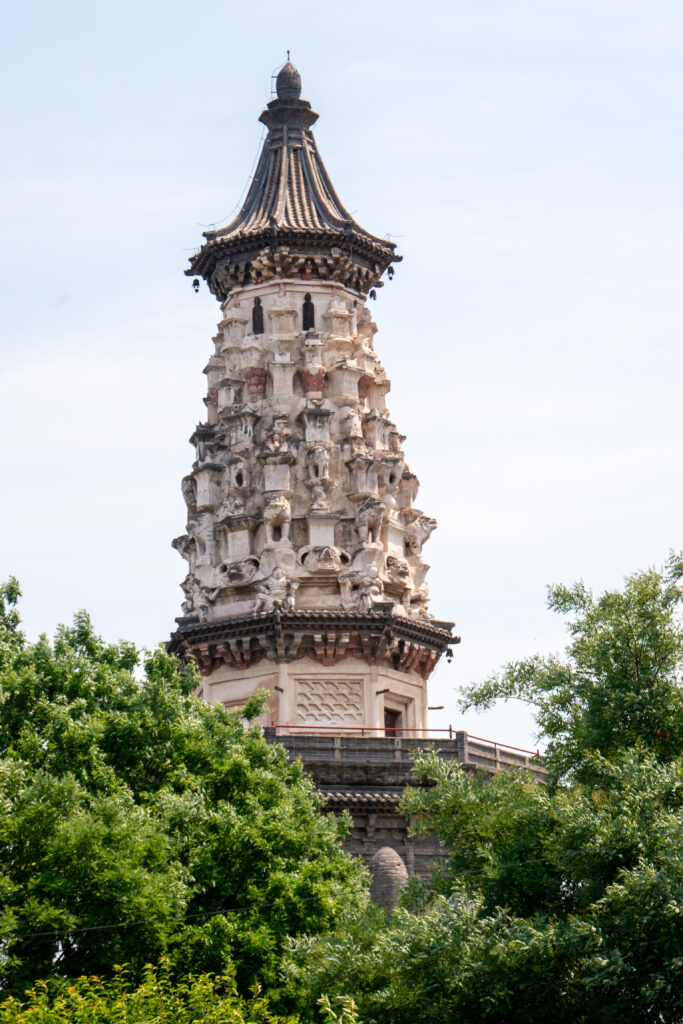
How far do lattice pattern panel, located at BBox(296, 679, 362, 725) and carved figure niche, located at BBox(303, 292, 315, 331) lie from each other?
12.0 m

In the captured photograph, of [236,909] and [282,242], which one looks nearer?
[236,909]

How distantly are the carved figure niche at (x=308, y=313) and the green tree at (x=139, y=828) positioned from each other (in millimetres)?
20914

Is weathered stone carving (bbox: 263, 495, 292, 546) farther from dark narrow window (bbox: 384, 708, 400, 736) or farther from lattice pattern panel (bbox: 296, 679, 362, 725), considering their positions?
→ dark narrow window (bbox: 384, 708, 400, 736)

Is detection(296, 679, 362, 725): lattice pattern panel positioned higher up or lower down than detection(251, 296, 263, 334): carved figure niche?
lower down

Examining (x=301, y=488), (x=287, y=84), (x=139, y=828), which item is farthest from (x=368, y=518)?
(x=139, y=828)

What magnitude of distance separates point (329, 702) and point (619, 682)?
25215 mm

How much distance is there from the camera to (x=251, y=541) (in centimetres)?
5956

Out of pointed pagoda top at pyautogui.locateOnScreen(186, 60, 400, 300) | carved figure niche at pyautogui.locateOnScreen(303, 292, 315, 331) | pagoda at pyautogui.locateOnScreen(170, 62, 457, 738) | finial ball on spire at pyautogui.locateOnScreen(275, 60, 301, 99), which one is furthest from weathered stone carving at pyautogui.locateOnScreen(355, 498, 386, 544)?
finial ball on spire at pyautogui.locateOnScreen(275, 60, 301, 99)

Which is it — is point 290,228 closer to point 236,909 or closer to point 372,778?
point 372,778

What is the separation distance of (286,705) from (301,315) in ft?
43.3

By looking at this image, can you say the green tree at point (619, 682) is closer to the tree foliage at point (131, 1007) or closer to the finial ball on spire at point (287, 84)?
the tree foliage at point (131, 1007)

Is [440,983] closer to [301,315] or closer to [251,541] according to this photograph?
[251,541]

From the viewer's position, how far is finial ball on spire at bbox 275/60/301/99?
6519 cm

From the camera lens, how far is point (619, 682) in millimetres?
33156
